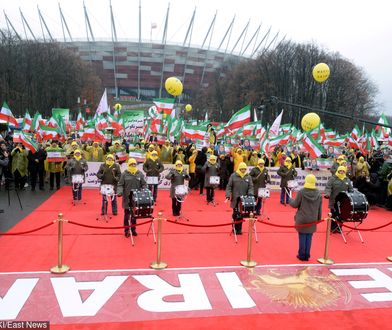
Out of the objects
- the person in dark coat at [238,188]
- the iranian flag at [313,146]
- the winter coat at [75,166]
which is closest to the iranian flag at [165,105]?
the winter coat at [75,166]

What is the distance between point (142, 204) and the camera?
29.1ft

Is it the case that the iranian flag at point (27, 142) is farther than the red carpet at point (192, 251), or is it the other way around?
the iranian flag at point (27, 142)

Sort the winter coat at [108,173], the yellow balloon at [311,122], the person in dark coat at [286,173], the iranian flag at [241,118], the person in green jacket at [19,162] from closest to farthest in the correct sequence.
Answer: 1. the winter coat at [108,173]
2. the person in dark coat at [286,173]
3. the person in green jacket at [19,162]
4. the iranian flag at [241,118]
5. the yellow balloon at [311,122]

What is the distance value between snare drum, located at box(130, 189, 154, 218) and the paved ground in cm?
362

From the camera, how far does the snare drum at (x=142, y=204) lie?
8852 mm

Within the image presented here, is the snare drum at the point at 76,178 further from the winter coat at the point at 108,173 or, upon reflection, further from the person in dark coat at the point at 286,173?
the person in dark coat at the point at 286,173

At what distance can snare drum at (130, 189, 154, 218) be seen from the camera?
29.0 ft

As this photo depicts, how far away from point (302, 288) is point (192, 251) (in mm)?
2683

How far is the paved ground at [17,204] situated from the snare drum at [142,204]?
3.62m

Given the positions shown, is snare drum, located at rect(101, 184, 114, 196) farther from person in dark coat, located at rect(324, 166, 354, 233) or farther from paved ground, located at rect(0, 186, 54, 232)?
person in dark coat, located at rect(324, 166, 354, 233)

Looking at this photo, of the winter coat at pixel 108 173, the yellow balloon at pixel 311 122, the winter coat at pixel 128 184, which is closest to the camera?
the winter coat at pixel 128 184

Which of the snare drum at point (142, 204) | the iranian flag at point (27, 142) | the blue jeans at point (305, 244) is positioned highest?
the iranian flag at point (27, 142)

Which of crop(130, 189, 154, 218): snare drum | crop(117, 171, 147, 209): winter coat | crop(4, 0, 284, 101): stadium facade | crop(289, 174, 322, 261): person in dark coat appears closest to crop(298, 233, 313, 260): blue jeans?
crop(289, 174, 322, 261): person in dark coat

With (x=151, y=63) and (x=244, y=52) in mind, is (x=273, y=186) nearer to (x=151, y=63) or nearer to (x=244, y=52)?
(x=151, y=63)
